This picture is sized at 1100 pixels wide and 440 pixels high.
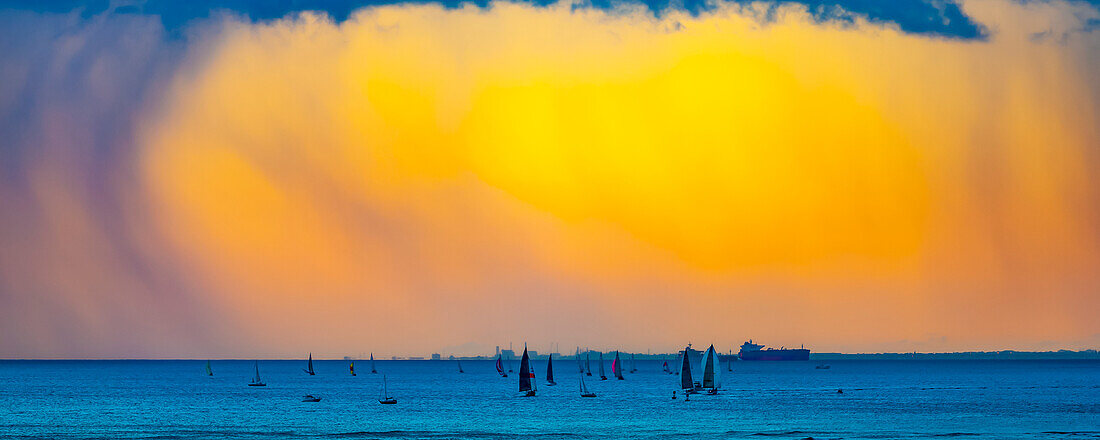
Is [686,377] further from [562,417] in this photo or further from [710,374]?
[562,417]

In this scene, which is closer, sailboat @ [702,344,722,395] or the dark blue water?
the dark blue water

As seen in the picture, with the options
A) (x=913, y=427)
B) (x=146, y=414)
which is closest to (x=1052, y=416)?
(x=913, y=427)

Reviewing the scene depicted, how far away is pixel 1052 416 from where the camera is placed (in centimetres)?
13825

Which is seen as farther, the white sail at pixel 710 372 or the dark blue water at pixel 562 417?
the white sail at pixel 710 372

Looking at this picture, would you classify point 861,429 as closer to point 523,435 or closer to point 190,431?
point 523,435

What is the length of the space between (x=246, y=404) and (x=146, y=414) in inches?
1162

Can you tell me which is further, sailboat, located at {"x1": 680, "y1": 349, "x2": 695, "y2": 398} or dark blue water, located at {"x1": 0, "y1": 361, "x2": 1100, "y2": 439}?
sailboat, located at {"x1": 680, "y1": 349, "x2": 695, "y2": 398}

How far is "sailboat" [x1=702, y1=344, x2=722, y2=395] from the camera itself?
17462cm

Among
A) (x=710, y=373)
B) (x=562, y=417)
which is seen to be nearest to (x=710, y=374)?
(x=710, y=373)

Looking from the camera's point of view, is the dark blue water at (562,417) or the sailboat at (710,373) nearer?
the dark blue water at (562,417)

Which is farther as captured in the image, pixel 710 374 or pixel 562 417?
pixel 710 374

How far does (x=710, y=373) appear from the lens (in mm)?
177500

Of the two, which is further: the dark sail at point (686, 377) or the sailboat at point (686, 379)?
the dark sail at point (686, 377)

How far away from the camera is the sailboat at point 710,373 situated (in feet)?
573
